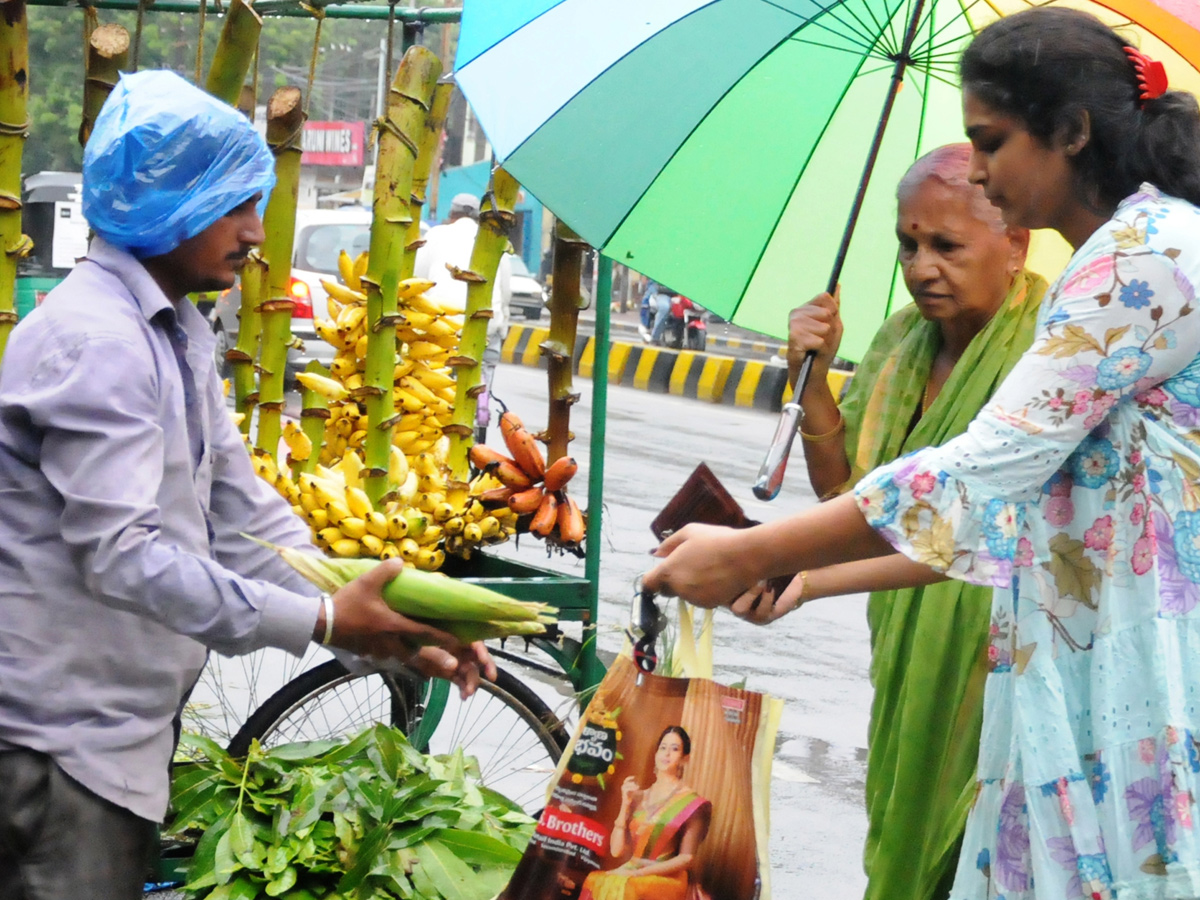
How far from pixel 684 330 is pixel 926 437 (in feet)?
66.0

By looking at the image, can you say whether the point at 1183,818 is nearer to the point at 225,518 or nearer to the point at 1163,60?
the point at 1163,60

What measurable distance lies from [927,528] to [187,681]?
103cm

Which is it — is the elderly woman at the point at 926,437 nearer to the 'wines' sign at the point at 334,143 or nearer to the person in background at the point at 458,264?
the person in background at the point at 458,264

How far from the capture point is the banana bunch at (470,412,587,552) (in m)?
3.31

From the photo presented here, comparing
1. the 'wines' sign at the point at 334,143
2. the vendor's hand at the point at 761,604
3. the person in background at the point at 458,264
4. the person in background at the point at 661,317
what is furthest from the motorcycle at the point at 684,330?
the vendor's hand at the point at 761,604

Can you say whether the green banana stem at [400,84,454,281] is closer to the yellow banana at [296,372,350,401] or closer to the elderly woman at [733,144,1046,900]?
the yellow banana at [296,372,350,401]

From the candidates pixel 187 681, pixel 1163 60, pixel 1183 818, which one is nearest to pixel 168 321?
pixel 187 681

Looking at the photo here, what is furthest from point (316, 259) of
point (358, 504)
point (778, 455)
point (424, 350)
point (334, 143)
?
point (334, 143)

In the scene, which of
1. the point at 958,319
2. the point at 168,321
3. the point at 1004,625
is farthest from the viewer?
the point at 958,319

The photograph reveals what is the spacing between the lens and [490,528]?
331 centimetres

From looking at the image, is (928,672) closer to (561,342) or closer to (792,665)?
(561,342)

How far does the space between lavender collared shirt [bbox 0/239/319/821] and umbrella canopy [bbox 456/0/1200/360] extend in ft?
3.09

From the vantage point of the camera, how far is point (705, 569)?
5.99ft

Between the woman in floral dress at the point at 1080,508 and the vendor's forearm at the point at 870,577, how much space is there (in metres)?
0.37
